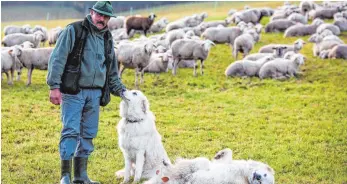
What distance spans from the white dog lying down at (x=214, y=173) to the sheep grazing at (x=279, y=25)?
24252 millimetres

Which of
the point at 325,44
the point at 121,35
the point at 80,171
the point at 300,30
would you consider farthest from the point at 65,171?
the point at 300,30

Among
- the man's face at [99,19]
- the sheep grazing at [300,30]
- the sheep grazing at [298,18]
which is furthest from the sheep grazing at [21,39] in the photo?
the man's face at [99,19]

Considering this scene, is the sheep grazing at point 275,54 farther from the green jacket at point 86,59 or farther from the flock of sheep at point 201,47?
the green jacket at point 86,59

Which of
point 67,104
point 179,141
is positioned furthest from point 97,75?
point 179,141

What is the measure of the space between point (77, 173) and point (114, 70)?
153cm

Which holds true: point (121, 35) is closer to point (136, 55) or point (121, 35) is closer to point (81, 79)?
point (136, 55)

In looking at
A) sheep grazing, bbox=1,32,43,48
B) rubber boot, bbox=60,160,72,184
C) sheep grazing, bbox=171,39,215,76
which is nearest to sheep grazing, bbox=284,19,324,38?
sheep grazing, bbox=171,39,215,76

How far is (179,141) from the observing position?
421 inches

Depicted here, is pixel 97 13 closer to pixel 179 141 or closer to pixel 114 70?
pixel 114 70

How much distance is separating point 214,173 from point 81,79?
2096 mm

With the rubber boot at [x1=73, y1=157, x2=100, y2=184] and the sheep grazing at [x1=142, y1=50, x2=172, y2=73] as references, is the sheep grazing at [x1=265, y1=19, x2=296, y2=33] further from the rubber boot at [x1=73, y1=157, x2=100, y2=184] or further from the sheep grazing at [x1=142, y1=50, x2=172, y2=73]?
the rubber boot at [x1=73, y1=157, x2=100, y2=184]

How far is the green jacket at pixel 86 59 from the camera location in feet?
22.9

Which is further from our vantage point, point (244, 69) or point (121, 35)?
point (121, 35)

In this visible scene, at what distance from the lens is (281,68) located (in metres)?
18.3
